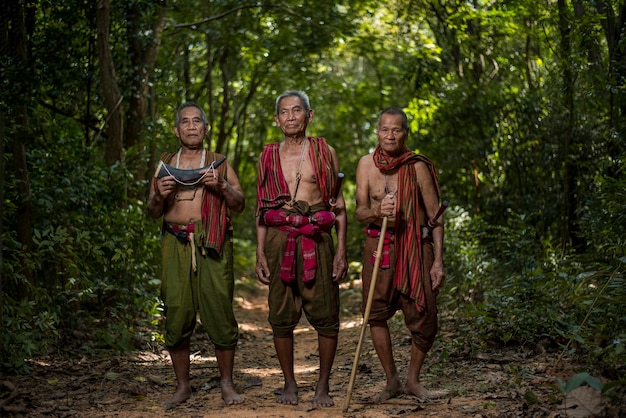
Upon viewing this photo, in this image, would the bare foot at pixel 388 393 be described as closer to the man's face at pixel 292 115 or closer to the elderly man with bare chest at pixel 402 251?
the elderly man with bare chest at pixel 402 251

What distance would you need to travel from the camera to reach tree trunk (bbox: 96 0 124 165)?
7605mm

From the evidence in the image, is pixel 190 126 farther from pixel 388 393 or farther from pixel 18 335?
pixel 388 393

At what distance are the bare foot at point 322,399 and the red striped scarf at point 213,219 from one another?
3.84 feet

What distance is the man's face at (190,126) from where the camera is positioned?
17.1 ft

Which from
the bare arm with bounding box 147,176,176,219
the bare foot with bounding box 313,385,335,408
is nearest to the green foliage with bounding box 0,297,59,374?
the bare arm with bounding box 147,176,176,219

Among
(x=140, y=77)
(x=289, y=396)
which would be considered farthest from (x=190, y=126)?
(x=140, y=77)

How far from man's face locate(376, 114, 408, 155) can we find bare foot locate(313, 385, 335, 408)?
169cm

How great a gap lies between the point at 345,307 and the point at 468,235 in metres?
2.11

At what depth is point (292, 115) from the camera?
5078 mm

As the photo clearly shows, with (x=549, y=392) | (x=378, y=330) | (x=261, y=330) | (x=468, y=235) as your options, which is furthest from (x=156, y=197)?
(x=468, y=235)

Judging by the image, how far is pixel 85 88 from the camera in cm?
869

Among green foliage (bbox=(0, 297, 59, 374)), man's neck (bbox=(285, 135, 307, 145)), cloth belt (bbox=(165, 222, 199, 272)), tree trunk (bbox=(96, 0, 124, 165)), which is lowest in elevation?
green foliage (bbox=(0, 297, 59, 374))

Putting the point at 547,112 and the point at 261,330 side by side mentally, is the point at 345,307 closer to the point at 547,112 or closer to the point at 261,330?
the point at 261,330

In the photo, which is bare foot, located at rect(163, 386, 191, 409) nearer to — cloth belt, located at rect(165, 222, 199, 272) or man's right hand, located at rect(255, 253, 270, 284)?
cloth belt, located at rect(165, 222, 199, 272)
